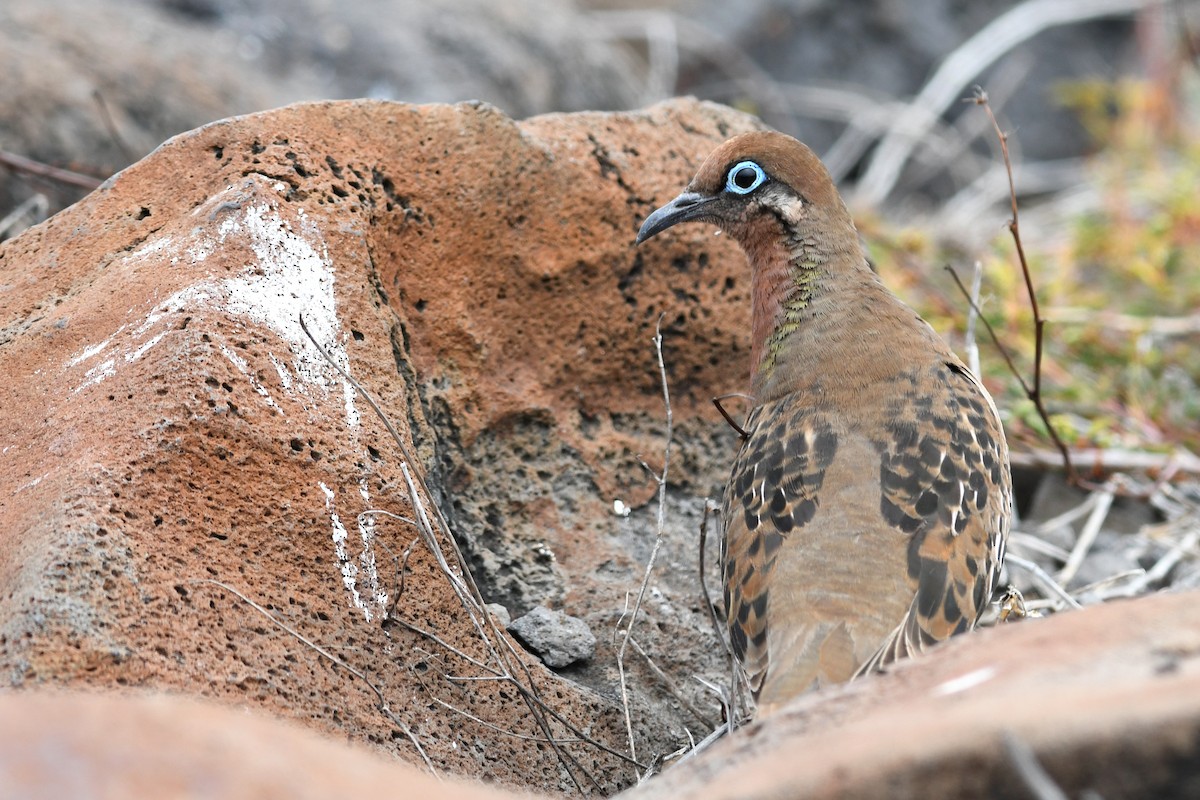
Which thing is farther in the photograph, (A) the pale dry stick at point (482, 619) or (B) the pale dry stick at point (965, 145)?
(B) the pale dry stick at point (965, 145)

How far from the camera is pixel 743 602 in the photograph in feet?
13.4

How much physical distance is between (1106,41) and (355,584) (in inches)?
424

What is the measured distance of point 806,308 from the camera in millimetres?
4848

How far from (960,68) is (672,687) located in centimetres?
822

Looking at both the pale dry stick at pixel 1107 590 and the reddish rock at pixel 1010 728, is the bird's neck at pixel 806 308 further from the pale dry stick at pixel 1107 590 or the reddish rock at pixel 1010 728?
the reddish rock at pixel 1010 728

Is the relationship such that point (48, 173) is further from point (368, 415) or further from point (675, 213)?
point (675, 213)

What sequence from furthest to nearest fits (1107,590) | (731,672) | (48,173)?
(48,173) < (1107,590) < (731,672)

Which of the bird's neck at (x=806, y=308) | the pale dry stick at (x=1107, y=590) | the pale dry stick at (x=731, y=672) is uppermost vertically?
the bird's neck at (x=806, y=308)

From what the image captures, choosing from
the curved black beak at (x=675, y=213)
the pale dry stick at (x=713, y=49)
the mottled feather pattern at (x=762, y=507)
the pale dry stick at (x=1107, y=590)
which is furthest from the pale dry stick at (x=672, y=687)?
the pale dry stick at (x=713, y=49)

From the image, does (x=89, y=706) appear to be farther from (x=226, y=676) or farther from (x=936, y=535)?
(x=936, y=535)

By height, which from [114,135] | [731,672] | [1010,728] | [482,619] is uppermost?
[114,135]

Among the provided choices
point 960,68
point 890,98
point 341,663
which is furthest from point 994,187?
point 341,663

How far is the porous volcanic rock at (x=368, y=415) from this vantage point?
3527 millimetres

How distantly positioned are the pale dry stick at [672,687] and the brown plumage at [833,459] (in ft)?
1.09
